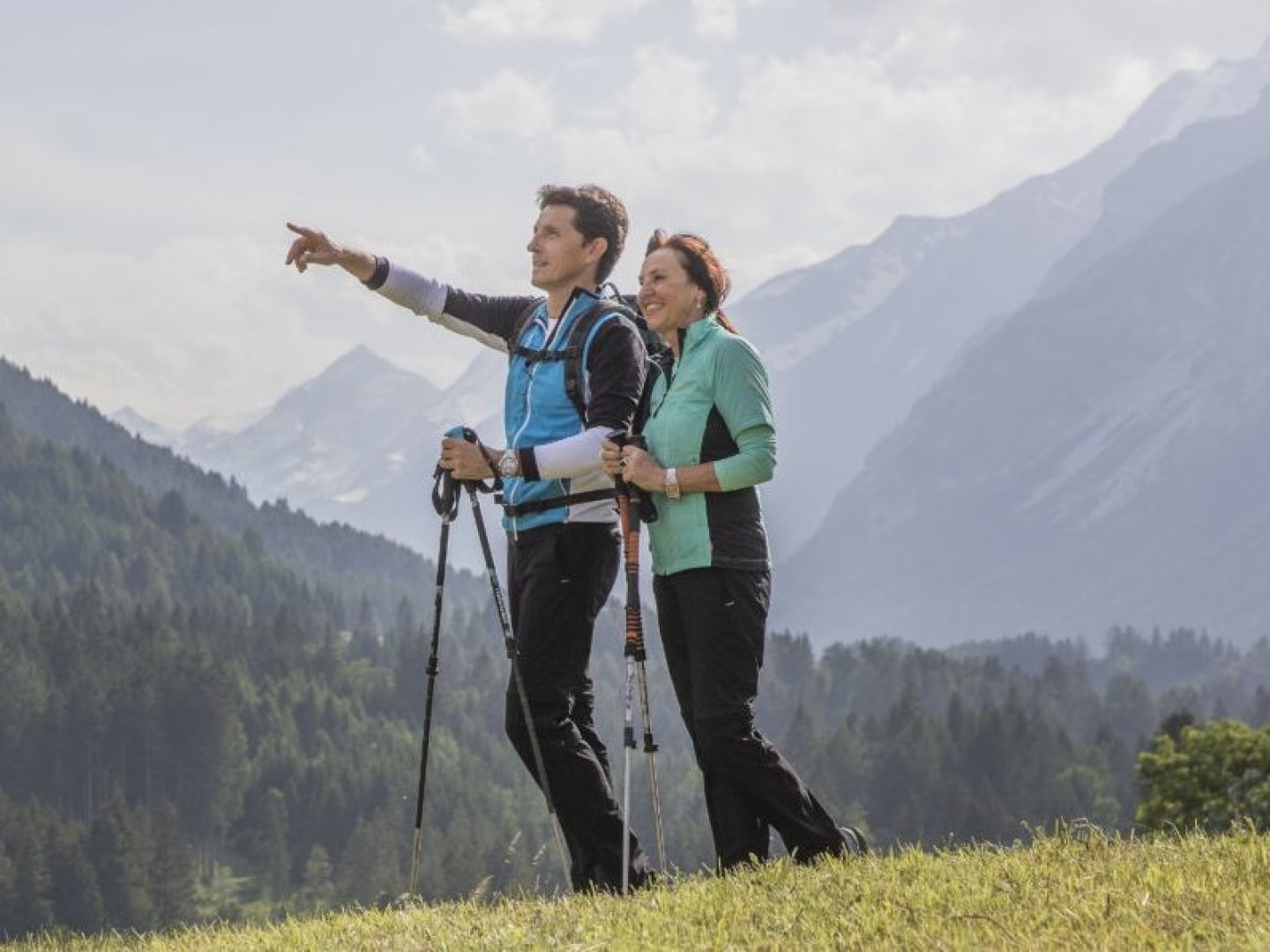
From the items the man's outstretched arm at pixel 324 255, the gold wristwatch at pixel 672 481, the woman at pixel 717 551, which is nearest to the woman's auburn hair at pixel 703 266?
the woman at pixel 717 551

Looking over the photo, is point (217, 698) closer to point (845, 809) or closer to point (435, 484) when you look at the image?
point (845, 809)

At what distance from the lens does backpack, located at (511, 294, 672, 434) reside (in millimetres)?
9641

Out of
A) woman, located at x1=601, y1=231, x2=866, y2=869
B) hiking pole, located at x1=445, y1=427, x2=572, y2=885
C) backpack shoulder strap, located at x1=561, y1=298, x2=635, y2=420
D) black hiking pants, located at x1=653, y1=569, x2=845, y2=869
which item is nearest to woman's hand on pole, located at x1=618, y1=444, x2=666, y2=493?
woman, located at x1=601, y1=231, x2=866, y2=869

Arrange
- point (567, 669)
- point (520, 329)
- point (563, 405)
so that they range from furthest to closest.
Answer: point (520, 329) < point (563, 405) < point (567, 669)

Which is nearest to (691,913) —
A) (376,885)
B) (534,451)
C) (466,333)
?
(534,451)

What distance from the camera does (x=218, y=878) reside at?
607ft

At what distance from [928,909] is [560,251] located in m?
4.10

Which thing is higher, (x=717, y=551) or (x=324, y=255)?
(x=324, y=255)

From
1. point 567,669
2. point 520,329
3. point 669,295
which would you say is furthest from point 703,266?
point 567,669

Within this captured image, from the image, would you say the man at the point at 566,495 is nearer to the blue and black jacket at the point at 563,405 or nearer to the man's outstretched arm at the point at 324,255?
the blue and black jacket at the point at 563,405

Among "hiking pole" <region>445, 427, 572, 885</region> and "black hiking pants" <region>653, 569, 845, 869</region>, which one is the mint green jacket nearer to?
"black hiking pants" <region>653, 569, 845, 869</region>

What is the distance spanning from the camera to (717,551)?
9219 mm

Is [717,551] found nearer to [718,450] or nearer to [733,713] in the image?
[718,450]

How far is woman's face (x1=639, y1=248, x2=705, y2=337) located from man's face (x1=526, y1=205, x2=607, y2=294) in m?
0.42
